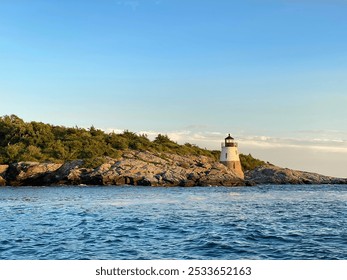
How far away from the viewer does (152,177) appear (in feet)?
253

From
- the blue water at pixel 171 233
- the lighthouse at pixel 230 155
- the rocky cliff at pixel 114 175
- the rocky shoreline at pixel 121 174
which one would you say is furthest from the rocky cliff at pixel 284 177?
the blue water at pixel 171 233

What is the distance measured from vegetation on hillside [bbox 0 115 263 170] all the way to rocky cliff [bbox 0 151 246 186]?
3.62 metres

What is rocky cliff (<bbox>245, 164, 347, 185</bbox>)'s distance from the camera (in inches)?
4269

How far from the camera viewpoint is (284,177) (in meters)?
109

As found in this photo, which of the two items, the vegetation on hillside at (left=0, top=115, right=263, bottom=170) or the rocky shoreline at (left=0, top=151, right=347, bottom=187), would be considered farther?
the vegetation on hillside at (left=0, top=115, right=263, bottom=170)

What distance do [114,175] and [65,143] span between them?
993 inches

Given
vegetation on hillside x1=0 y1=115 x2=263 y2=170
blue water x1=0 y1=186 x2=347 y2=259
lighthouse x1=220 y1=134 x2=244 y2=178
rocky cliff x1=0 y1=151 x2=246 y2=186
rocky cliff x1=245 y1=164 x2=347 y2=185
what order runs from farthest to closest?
rocky cliff x1=245 y1=164 x2=347 y2=185
lighthouse x1=220 y1=134 x2=244 y2=178
vegetation on hillside x1=0 y1=115 x2=263 y2=170
rocky cliff x1=0 y1=151 x2=246 y2=186
blue water x1=0 y1=186 x2=347 y2=259

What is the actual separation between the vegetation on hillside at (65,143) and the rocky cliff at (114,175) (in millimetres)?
3615

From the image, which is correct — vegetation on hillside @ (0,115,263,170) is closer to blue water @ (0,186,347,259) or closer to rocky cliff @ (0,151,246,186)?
rocky cliff @ (0,151,246,186)

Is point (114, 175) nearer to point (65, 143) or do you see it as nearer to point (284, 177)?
point (65, 143)

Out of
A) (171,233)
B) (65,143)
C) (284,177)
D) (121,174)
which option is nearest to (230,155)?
(284,177)

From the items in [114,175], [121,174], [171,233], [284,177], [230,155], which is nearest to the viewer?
[171,233]

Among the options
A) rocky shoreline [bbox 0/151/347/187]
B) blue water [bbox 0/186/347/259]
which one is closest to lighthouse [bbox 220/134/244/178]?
rocky shoreline [bbox 0/151/347/187]
